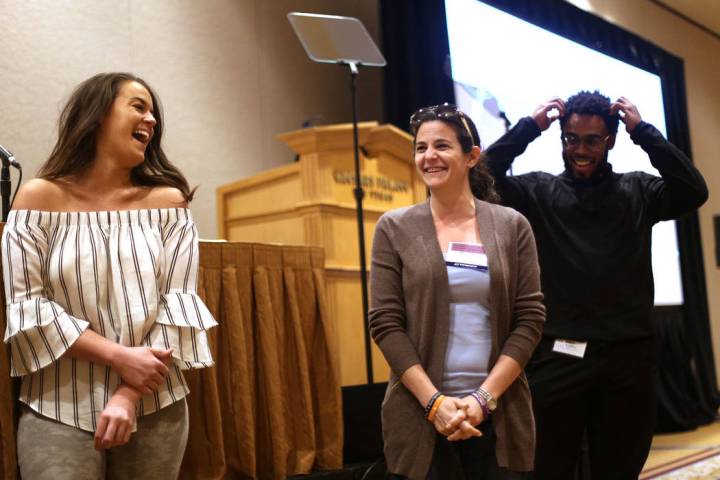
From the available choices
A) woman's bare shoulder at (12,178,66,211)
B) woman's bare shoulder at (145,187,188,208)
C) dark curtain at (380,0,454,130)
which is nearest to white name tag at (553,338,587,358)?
woman's bare shoulder at (145,187,188,208)

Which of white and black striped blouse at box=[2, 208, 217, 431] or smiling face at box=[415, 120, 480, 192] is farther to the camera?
smiling face at box=[415, 120, 480, 192]

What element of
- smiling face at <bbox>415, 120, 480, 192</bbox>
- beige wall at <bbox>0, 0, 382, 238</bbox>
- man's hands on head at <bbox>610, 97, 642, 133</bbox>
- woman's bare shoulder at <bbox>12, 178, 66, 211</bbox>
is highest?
beige wall at <bbox>0, 0, 382, 238</bbox>

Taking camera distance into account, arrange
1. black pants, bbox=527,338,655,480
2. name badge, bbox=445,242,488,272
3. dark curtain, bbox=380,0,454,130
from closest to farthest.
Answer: name badge, bbox=445,242,488,272, black pants, bbox=527,338,655,480, dark curtain, bbox=380,0,454,130

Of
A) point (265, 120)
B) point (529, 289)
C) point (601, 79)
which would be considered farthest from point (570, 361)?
point (601, 79)

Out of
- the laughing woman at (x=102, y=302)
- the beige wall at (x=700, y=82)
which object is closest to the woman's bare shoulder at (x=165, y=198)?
the laughing woman at (x=102, y=302)

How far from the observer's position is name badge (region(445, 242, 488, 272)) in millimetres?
1724

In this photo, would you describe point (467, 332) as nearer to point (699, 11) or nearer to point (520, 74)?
point (520, 74)

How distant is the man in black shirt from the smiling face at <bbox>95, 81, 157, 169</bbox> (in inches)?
43.7

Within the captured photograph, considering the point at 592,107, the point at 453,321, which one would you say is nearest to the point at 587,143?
the point at 592,107

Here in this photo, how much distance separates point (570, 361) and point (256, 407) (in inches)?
52.4

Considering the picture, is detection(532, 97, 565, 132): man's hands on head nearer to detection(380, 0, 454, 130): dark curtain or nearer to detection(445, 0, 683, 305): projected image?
detection(445, 0, 683, 305): projected image

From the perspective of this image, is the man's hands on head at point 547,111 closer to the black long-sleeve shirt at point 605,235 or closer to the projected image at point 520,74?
the black long-sleeve shirt at point 605,235

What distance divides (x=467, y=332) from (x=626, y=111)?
1.04m

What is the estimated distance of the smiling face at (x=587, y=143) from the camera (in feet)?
7.51
